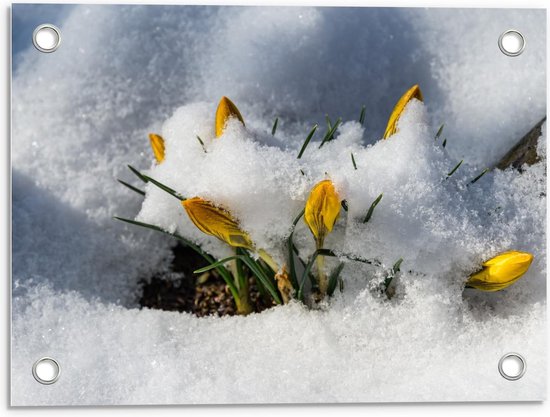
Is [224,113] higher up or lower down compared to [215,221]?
higher up

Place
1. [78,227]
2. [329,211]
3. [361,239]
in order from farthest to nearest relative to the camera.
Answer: [78,227], [361,239], [329,211]

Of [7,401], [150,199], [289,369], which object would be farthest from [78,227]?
[289,369]

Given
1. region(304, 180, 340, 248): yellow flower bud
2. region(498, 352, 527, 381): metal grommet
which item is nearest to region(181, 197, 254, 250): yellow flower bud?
region(304, 180, 340, 248): yellow flower bud

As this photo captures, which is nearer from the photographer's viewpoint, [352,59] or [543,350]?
[543,350]

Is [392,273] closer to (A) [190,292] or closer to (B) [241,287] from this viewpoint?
(B) [241,287]

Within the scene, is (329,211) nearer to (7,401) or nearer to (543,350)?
(543,350)

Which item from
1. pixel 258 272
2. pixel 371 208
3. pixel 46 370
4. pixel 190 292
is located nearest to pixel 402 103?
pixel 371 208

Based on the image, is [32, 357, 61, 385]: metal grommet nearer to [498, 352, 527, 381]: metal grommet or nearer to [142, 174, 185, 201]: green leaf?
[142, 174, 185, 201]: green leaf
